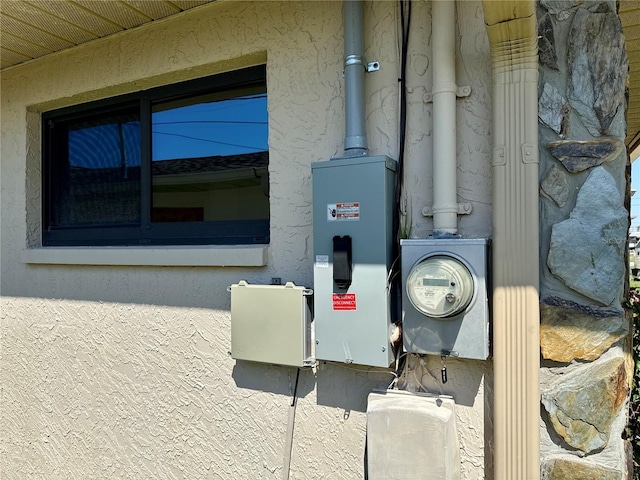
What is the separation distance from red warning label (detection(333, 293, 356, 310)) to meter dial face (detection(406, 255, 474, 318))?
24 cm

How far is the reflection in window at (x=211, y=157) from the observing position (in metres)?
2.41

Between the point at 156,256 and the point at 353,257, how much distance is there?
121 centimetres

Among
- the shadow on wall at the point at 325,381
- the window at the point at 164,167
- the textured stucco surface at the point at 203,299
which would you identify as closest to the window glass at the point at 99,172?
the window at the point at 164,167

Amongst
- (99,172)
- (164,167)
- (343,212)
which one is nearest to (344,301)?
(343,212)

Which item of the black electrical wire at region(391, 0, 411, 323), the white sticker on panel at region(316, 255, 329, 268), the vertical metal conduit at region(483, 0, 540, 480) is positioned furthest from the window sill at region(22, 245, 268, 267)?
the vertical metal conduit at region(483, 0, 540, 480)

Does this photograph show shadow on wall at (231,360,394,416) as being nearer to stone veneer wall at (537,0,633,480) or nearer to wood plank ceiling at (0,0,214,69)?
stone veneer wall at (537,0,633,480)

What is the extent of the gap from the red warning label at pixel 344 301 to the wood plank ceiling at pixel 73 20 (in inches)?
65.9

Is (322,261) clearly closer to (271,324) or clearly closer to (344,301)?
(344,301)

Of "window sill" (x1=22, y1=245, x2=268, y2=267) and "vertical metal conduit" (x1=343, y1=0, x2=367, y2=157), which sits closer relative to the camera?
"vertical metal conduit" (x1=343, y1=0, x2=367, y2=157)

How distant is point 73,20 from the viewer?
246cm

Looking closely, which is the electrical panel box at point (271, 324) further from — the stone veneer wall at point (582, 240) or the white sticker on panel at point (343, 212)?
the stone veneer wall at point (582, 240)

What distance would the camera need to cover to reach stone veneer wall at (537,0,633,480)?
1.56 m

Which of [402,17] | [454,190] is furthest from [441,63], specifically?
[454,190]

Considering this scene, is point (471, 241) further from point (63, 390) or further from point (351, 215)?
point (63, 390)
